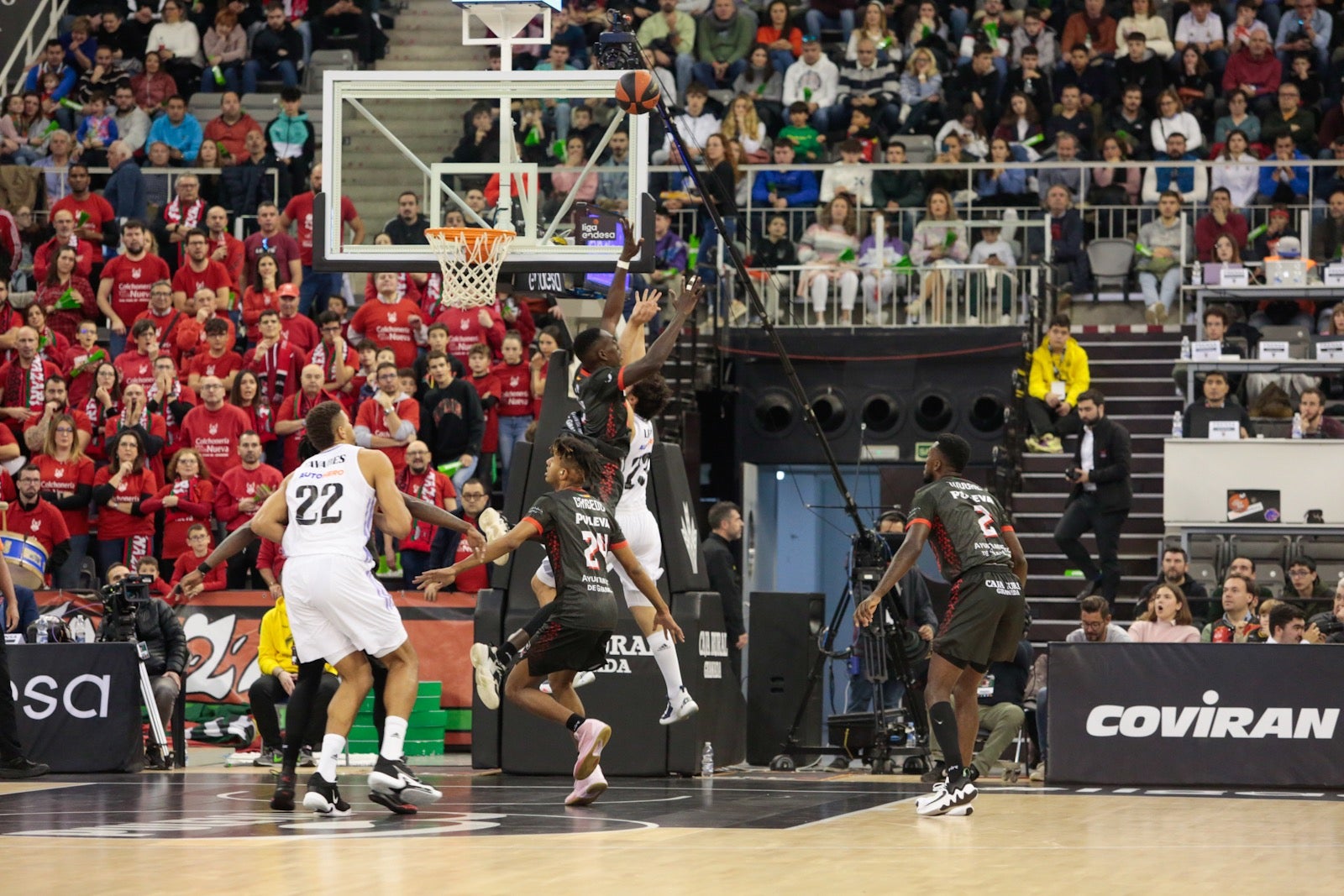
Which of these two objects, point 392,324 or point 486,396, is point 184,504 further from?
point 392,324

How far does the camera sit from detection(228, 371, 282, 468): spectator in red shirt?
19.2 meters

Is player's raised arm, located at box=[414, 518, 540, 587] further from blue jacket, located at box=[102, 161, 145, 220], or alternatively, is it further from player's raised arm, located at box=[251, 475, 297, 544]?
blue jacket, located at box=[102, 161, 145, 220]

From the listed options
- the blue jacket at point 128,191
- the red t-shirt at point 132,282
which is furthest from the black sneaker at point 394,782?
the blue jacket at point 128,191

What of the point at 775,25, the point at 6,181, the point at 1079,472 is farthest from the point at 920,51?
the point at 6,181

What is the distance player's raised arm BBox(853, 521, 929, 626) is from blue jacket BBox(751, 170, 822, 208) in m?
12.2

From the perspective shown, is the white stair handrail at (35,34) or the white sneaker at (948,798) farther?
the white stair handrail at (35,34)

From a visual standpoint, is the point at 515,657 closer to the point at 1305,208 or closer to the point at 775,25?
the point at 1305,208

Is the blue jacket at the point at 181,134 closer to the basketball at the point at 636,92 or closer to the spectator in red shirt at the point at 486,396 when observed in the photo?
the spectator in red shirt at the point at 486,396

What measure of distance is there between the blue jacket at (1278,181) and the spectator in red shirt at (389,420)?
10.3 metres

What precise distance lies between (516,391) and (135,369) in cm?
416

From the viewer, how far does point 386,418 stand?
18.7m

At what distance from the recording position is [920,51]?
2411 centimetres

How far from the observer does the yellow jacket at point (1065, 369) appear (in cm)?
2053

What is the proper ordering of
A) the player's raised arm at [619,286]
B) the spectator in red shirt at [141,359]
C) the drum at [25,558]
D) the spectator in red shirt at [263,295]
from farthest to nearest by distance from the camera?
the spectator in red shirt at [263,295]
the spectator in red shirt at [141,359]
the drum at [25,558]
the player's raised arm at [619,286]
